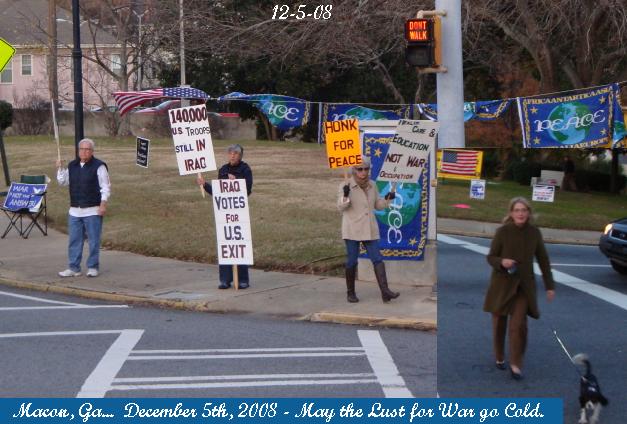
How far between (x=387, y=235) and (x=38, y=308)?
412cm

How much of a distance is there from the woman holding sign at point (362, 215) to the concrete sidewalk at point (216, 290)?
0.40 m

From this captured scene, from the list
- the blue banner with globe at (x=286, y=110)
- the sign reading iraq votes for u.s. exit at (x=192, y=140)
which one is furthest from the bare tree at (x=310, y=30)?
the sign reading iraq votes for u.s. exit at (x=192, y=140)

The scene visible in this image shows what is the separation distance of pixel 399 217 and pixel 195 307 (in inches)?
107

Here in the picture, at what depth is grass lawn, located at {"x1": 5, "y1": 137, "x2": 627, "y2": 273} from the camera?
309cm

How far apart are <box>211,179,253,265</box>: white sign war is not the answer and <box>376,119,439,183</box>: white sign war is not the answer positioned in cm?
279

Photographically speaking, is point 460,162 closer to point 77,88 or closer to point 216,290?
point 216,290

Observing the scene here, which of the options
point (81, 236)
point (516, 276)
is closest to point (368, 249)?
point (81, 236)

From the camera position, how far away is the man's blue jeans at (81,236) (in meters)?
12.5

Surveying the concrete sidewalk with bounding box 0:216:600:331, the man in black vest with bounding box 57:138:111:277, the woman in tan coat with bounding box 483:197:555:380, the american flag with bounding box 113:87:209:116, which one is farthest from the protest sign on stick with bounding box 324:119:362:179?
the american flag with bounding box 113:87:209:116

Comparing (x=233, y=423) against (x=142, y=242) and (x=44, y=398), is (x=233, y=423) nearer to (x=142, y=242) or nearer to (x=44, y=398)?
(x=44, y=398)

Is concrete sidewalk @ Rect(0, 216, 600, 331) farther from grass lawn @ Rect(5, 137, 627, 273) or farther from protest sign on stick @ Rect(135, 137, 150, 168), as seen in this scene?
protest sign on stick @ Rect(135, 137, 150, 168)

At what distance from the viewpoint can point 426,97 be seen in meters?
34.3

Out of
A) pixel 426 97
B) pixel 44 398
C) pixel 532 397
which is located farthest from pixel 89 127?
pixel 532 397

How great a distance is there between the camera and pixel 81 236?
41.3 ft
